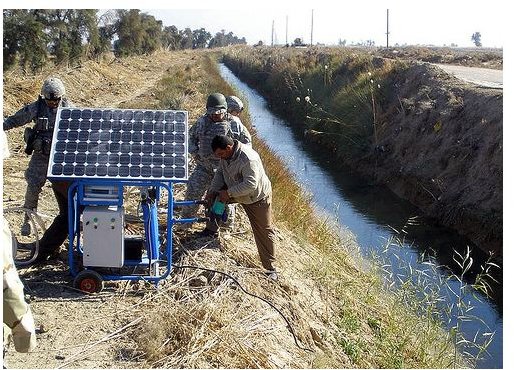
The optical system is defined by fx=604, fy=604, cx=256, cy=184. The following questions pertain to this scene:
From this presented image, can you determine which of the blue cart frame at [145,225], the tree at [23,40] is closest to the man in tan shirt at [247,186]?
the blue cart frame at [145,225]

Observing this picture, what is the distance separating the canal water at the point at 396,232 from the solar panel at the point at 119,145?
10.1 ft

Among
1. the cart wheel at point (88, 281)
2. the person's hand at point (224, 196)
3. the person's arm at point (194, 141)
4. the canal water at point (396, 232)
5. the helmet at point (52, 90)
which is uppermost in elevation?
the helmet at point (52, 90)

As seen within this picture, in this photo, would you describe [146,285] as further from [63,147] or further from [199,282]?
[63,147]

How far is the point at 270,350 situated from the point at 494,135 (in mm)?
9722

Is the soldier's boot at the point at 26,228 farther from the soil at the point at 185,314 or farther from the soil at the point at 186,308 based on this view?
the soil at the point at 186,308

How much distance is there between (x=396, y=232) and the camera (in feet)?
41.5

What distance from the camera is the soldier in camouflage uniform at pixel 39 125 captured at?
261 inches

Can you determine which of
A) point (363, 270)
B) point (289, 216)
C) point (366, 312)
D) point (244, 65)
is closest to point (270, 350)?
point (366, 312)

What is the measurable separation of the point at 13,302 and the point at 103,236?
2603 millimetres

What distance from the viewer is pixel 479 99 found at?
49.7 ft

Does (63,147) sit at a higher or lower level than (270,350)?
higher

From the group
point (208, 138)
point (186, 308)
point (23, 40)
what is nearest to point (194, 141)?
point (208, 138)

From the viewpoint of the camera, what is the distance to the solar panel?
5.72m

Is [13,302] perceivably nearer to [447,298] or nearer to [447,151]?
[447,298]
